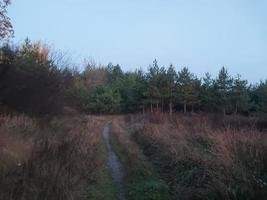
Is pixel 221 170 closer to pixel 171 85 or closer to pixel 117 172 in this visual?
pixel 117 172

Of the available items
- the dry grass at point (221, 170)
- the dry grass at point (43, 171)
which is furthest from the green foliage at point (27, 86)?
the dry grass at point (221, 170)

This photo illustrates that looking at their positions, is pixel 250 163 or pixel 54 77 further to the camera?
pixel 54 77

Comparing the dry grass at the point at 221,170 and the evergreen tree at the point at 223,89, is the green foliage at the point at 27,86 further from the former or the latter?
the evergreen tree at the point at 223,89

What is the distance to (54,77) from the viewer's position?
92.5ft

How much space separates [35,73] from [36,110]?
8.78ft

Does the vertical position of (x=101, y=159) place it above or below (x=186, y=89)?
below

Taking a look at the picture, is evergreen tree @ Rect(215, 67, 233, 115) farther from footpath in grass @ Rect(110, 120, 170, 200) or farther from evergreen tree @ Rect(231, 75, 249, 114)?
footpath in grass @ Rect(110, 120, 170, 200)

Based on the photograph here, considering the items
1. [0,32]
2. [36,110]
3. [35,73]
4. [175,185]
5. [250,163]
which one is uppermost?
[0,32]

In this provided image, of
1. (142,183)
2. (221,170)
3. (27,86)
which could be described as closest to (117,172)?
(142,183)

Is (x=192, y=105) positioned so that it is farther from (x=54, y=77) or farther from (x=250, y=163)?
(x=250, y=163)

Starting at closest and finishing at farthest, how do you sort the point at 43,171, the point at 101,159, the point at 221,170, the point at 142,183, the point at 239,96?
the point at 43,171 → the point at 221,170 → the point at 142,183 → the point at 101,159 → the point at 239,96

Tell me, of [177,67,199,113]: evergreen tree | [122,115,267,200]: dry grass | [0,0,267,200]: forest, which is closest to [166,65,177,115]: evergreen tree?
[177,67,199,113]: evergreen tree

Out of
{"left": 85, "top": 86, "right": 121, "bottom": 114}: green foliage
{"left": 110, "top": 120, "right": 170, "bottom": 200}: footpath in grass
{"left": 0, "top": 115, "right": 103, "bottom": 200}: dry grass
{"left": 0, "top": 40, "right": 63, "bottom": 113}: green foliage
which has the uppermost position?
{"left": 85, "top": 86, "right": 121, "bottom": 114}: green foliage

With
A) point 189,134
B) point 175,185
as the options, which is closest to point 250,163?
point 175,185
